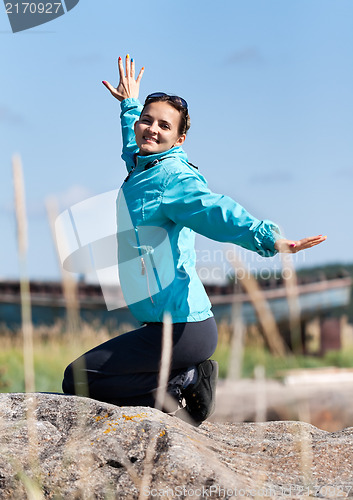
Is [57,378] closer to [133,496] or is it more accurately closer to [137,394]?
[137,394]

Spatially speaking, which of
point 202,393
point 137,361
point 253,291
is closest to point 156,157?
point 137,361

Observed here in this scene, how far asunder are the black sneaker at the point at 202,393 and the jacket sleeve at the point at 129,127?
1080mm

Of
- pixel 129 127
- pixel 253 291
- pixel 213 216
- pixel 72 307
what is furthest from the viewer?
pixel 129 127

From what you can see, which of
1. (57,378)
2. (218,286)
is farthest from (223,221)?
(218,286)

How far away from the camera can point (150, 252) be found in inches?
116

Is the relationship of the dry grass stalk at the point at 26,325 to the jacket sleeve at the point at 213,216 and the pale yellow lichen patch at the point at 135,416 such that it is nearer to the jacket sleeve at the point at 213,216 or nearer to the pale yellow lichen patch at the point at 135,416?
the pale yellow lichen patch at the point at 135,416

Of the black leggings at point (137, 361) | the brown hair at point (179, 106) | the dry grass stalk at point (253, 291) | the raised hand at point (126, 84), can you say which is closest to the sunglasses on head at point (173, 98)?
the brown hair at point (179, 106)

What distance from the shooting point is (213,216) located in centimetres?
269

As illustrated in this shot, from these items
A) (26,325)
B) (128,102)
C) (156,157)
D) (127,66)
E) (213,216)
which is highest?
(127,66)

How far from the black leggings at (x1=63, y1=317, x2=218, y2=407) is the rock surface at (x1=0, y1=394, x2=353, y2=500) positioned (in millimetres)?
144

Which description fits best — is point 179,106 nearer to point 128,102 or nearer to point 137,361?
point 128,102

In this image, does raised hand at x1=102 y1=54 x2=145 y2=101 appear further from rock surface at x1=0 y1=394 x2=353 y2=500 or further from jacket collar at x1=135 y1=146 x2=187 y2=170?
rock surface at x1=0 y1=394 x2=353 y2=500

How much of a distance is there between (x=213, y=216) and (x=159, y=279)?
0.42 m

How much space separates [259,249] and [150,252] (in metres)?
0.63
